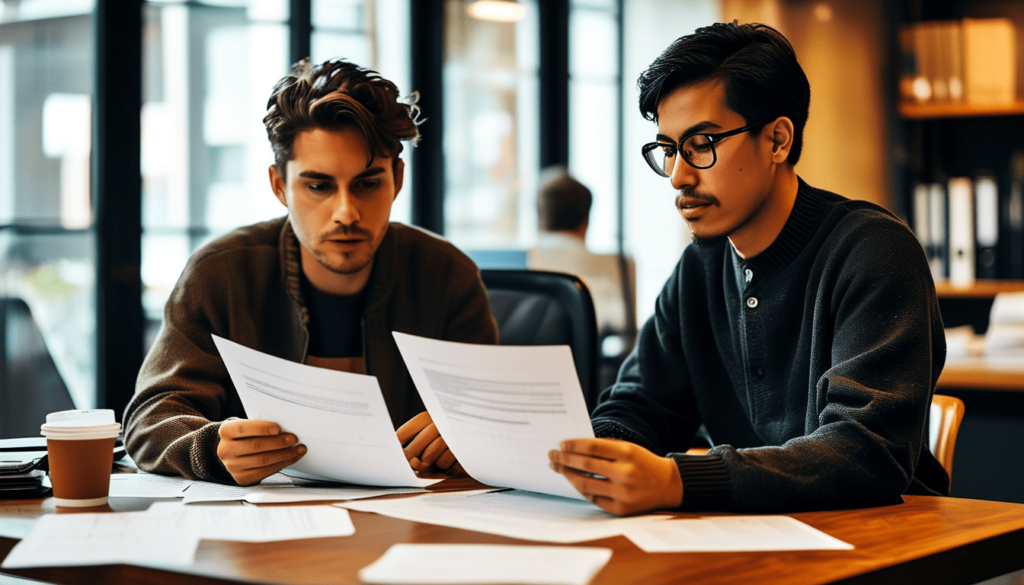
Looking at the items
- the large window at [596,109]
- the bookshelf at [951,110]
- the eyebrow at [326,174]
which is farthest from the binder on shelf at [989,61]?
the eyebrow at [326,174]

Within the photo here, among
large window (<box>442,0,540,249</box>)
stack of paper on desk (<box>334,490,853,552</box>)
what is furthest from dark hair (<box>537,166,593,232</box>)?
stack of paper on desk (<box>334,490,853,552</box>)

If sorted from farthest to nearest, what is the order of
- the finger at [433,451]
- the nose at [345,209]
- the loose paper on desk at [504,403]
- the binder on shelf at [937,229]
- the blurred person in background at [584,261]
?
the blurred person in background at [584,261] → the binder on shelf at [937,229] → the nose at [345,209] → the finger at [433,451] → the loose paper on desk at [504,403]

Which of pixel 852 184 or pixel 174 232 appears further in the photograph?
pixel 852 184

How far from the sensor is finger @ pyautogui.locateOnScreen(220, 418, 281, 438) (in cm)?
124

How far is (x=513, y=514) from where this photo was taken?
3.62 feet

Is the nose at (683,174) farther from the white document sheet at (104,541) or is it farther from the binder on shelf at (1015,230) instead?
the binder on shelf at (1015,230)

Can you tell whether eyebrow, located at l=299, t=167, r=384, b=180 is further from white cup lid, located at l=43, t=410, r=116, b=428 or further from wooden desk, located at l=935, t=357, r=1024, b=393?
wooden desk, located at l=935, t=357, r=1024, b=393

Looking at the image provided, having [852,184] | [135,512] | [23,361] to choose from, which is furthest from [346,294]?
[852,184]

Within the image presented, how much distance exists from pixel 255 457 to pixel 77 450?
0.21 metres

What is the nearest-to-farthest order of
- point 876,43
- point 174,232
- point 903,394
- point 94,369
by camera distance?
point 903,394 < point 94,369 < point 174,232 < point 876,43

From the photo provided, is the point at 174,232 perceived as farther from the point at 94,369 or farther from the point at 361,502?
the point at 361,502

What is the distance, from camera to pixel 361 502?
118 cm

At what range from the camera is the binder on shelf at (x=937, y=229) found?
12.0 feet

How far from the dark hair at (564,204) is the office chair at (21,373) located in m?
1.90
